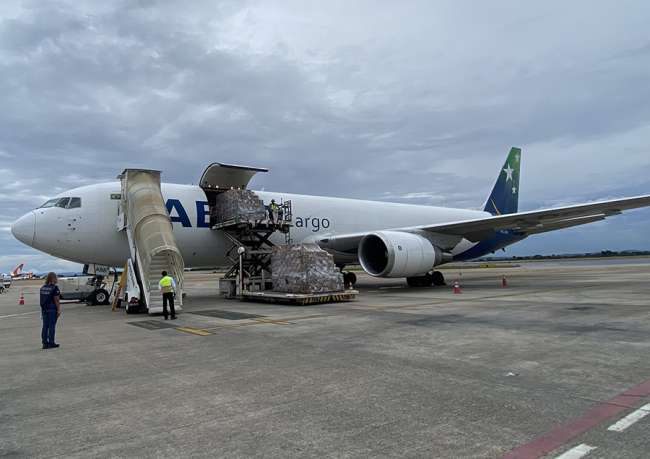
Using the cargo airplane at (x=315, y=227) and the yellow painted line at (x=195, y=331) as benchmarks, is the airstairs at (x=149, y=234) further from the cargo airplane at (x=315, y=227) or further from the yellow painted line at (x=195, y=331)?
the yellow painted line at (x=195, y=331)

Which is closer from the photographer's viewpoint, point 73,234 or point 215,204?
point 73,234

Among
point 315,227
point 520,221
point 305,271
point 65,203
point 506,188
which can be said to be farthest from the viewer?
point 506,188

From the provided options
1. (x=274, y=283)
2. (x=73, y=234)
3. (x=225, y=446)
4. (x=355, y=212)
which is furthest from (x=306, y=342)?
(x=355, y=212)

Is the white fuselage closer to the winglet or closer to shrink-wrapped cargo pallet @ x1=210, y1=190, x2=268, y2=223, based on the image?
shrink-wrapped cargo pallet @ x1=210, y1=190, x2=268, y2=223

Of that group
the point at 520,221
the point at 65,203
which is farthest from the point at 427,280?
the point at 65,203

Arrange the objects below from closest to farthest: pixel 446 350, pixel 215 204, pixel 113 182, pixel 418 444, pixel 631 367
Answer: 1. pixel 418 444
2. pixel 631 367
3. pixel 446 350
4. pixel 113 182
5. pixel 215 204

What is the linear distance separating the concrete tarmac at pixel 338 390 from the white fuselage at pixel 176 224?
5.77m

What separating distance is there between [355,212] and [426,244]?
4346 mm

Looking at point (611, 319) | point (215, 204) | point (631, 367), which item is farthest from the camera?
point (215, 204)

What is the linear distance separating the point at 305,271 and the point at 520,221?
29.0 ft

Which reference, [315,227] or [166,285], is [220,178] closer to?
[315,227]

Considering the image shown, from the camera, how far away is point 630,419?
3.37 m

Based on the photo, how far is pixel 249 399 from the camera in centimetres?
414

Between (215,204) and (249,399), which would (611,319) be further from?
(215,204)
